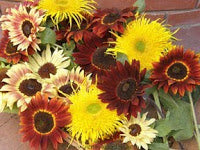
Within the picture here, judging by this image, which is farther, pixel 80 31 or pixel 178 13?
pixel 178 13

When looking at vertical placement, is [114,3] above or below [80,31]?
above

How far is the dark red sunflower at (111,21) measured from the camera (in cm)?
95

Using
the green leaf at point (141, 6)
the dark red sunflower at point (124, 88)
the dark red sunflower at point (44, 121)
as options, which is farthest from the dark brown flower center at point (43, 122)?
the green leaf at point (141, 6)

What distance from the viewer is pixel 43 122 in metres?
0.85

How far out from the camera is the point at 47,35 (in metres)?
1.00

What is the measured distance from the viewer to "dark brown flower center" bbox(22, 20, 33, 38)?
0.97 metres

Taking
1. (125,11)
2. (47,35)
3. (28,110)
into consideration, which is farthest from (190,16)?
(28,110)

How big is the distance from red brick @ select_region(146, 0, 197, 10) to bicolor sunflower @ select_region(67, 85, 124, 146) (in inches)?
19.0

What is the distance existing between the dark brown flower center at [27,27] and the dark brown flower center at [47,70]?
3.6 inches

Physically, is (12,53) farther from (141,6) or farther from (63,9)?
(141,6)

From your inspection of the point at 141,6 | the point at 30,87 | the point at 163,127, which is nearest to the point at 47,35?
the point at 30,87

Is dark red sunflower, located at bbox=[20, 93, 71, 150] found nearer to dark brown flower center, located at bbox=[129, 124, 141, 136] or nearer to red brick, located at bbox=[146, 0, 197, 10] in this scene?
dark brown flower center, located at bbox=[129, 124, 141, 136]

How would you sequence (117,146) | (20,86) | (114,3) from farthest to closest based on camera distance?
(114,3), (20,86), (117,146)

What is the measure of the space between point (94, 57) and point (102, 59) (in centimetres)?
2
